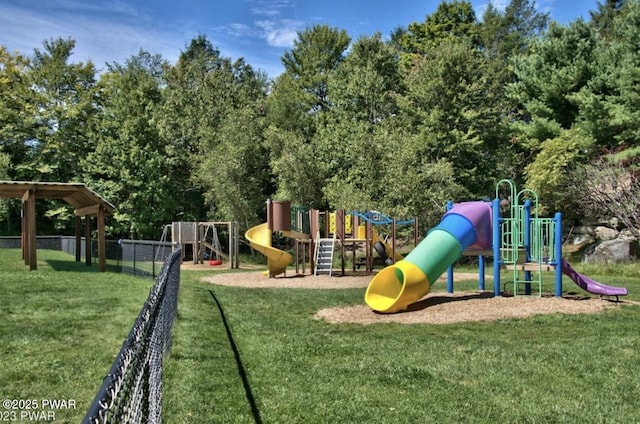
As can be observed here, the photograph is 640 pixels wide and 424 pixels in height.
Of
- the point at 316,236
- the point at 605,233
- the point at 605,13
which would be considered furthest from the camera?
the point at 605,13

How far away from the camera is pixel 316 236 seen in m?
19.8

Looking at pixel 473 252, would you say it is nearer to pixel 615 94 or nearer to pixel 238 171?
pixel 238 171

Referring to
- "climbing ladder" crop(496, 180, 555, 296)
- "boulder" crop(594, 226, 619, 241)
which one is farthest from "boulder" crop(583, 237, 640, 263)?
"climbing ladder" crop(496, 180, 555, 296)

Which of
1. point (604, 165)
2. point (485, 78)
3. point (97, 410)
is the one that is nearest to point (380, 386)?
point (97, 410)

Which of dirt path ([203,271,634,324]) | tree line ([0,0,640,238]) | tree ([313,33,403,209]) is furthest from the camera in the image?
tree ([313,33,403,209])

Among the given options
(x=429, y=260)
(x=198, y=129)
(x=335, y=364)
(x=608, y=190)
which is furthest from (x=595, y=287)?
(x=198, y=129)

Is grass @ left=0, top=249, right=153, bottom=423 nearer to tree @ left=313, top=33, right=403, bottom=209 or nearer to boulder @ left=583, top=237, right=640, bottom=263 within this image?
tree @ left=313, top=33, right=403, bottom=209

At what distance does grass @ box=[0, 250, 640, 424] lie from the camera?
485 cm

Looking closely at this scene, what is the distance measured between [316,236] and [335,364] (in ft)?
44.2

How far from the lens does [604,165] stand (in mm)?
24500

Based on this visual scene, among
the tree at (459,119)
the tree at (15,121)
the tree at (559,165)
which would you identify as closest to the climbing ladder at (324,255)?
the tree at (459,119)

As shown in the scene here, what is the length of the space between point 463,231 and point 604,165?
16660mm

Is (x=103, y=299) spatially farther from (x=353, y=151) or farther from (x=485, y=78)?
(x=485, y=78)

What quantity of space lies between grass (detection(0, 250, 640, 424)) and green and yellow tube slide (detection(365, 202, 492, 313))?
4.41 feet
